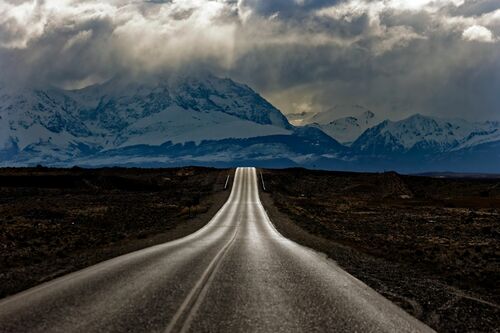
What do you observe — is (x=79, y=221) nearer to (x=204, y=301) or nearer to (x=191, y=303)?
(x=204, y=301)

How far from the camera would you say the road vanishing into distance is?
35.4 feet

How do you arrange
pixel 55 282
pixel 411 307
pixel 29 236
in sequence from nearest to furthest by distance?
pixel 411 307 < pixel 55 282 < pixel 29 236

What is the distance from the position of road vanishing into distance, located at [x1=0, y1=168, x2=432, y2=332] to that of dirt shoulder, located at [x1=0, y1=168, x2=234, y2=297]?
7.20 feet

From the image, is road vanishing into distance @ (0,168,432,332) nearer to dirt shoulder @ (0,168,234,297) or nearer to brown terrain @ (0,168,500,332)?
brown terrain @ (0,168,500,332)

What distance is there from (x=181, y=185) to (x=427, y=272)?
281ft

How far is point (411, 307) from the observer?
1379 centimetres

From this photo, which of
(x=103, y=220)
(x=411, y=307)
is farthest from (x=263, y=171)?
(x=411, y=307)

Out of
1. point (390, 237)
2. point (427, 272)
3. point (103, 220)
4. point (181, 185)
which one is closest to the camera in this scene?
point (427, 272)

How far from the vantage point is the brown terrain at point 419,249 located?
14391 millimetres

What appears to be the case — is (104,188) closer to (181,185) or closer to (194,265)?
(181,185)

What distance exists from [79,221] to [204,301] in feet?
107

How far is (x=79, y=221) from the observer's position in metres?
42.9

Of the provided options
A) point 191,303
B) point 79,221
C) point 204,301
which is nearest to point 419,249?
point 204,301

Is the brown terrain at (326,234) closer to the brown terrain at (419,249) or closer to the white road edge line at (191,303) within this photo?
the brown terrain at (419,249)
